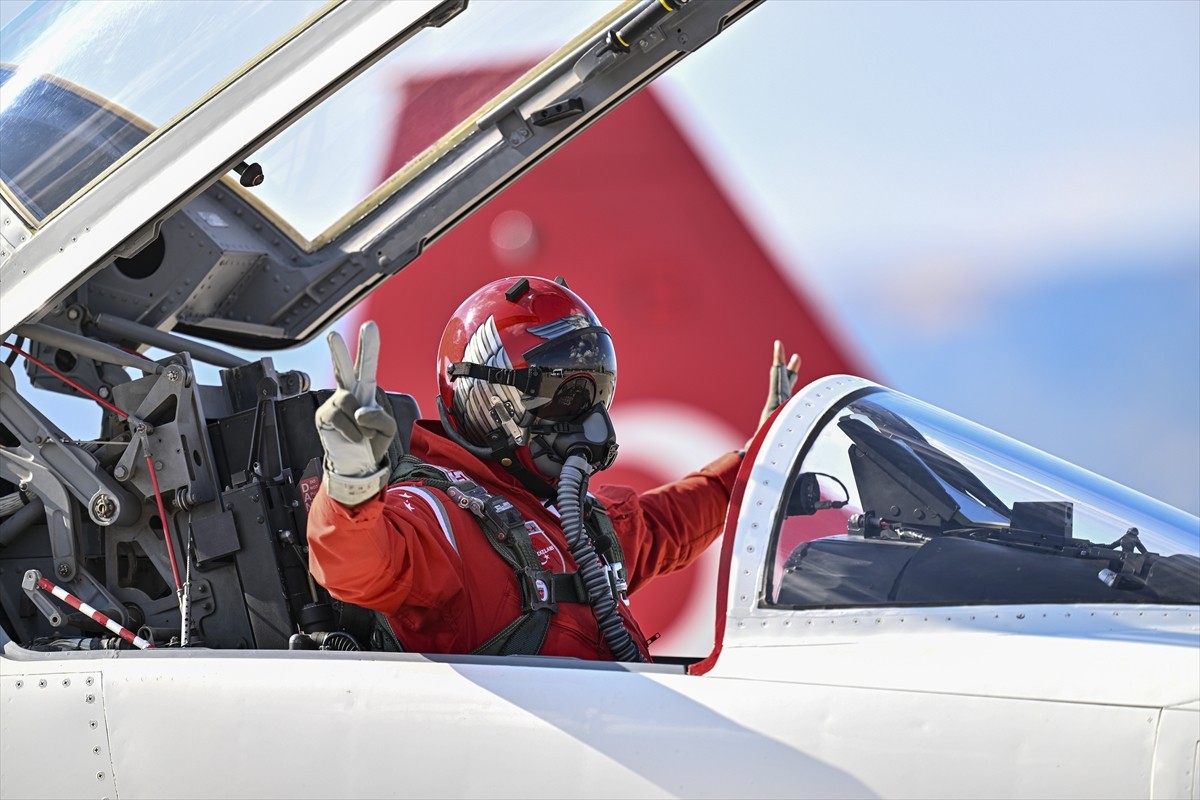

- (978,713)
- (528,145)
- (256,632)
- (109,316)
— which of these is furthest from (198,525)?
(978,713)

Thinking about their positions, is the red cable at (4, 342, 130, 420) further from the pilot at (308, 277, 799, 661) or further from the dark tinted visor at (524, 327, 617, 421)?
the dark tinted visor at (524, 327, 617, 421)

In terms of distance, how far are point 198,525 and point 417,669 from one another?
0.78 m

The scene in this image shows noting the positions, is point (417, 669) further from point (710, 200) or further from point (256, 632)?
point (710, 200)

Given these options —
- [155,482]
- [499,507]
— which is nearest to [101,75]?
[155,482]

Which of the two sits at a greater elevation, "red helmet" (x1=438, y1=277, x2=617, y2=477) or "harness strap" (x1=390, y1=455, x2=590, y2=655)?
"red helmet" (x1=438, y1=277, x2=617, y2=477)

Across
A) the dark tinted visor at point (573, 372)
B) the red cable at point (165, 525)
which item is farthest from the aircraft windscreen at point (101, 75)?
the dark tinted visor at point (573, 372)

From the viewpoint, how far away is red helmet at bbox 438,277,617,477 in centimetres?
265

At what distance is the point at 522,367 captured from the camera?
8.68 feet

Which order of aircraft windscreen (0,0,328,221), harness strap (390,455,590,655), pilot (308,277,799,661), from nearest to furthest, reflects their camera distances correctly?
pilot (308,277,799,661) < harness strap (390,455,590,655) < aircraft windscreen (0,0,328,221)

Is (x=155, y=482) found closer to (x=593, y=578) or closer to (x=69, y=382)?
(x=69, y=382)

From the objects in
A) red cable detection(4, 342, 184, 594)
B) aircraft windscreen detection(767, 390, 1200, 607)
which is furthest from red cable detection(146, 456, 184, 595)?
aircraft windscreen detection(767, 390, 1200, 607)

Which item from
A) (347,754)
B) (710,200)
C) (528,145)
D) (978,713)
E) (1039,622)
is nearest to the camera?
(978,713)

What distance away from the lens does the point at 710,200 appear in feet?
19.5

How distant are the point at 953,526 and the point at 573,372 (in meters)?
0.93
